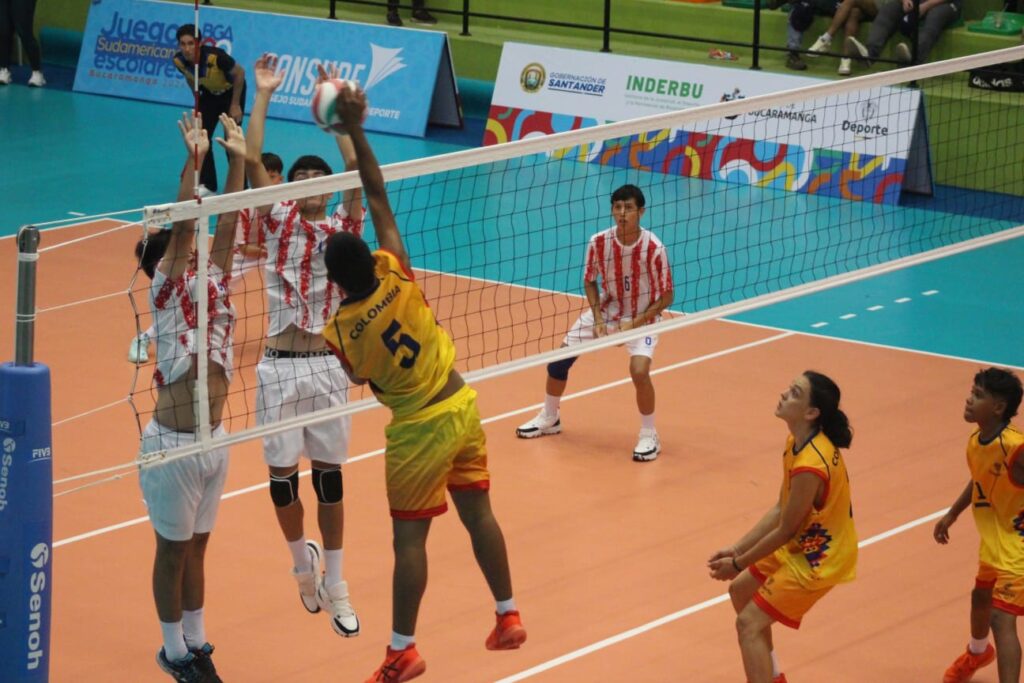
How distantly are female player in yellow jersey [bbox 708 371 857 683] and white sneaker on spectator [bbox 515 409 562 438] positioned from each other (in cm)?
416

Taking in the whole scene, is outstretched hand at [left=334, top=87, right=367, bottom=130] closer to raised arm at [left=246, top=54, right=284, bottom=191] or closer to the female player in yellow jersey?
raised arm at [left=246, top=54, right=284, bottom=191]

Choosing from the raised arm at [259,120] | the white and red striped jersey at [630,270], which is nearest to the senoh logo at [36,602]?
the raised arm at [259,120]

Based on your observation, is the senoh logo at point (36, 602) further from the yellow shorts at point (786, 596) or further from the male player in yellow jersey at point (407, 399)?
the yellow shorts at point (786, 596)

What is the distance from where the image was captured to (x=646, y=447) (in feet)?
36.9

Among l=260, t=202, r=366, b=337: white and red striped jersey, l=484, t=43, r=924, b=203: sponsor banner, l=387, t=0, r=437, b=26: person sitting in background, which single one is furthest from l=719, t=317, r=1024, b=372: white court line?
l=387, t=0, r=437, b=26: person sitting in background

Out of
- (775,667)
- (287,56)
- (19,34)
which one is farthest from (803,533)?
(19,34)

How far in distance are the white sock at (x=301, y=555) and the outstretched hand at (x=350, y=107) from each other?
265 centimetres

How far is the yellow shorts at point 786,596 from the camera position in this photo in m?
7.46

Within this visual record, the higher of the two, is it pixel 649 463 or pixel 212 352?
pixel 212 352

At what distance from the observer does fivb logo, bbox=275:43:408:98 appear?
21562 millimetres

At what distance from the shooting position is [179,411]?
25.4ft

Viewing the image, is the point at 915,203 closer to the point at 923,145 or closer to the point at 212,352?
the point at 923,145

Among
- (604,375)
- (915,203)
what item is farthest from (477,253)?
(915,203)

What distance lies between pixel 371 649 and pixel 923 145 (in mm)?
11566
